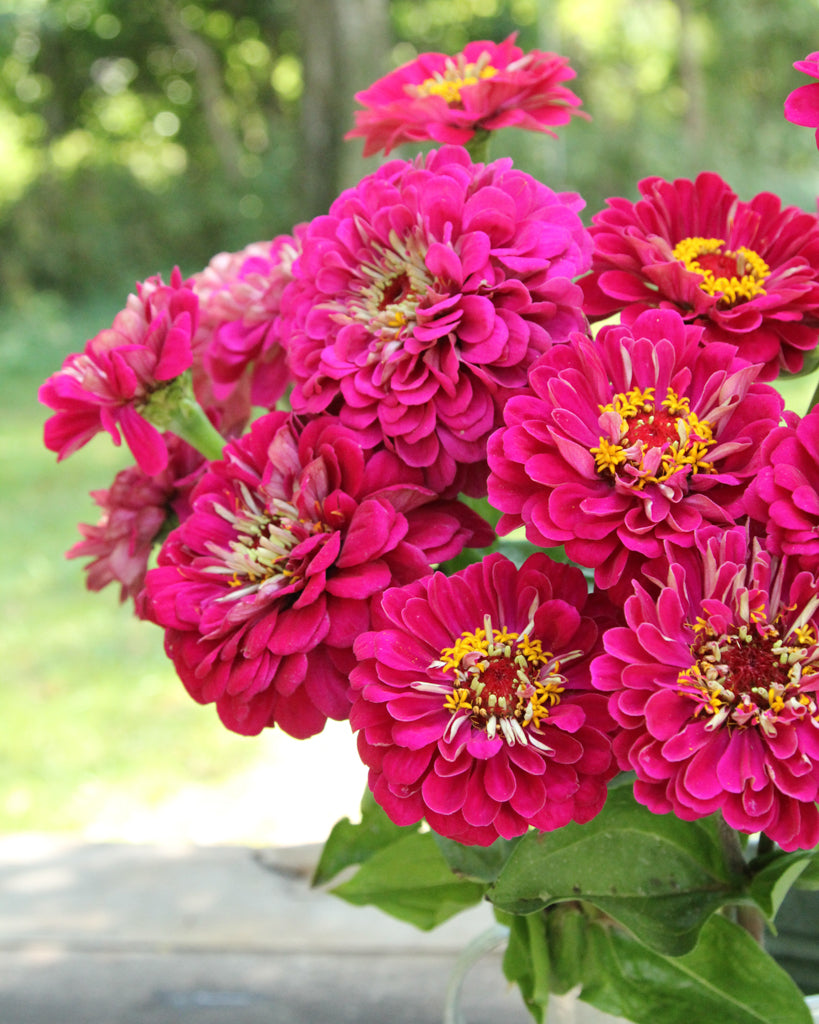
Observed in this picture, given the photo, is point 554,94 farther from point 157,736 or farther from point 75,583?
point 75,583

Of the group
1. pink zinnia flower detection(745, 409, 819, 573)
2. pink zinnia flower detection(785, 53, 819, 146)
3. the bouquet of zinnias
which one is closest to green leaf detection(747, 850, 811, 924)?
the bouquet of zinnias

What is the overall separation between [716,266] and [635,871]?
199mm

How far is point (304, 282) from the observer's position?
357 millimetres

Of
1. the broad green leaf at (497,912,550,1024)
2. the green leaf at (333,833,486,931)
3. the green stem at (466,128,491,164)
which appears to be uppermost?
the green stem at (466,128,491,164)

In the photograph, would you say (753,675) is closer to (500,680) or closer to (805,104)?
(500,680)

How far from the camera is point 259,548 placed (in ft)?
1.07

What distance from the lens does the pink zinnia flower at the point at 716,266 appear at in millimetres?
328

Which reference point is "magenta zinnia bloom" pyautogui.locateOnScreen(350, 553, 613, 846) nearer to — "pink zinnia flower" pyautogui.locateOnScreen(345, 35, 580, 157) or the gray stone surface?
"pink zinnia flower" pyautogui.locateOnScreen(345, 35, 580, 157)

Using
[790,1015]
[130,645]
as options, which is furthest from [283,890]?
[130,645]

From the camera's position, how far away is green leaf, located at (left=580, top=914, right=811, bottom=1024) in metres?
0.34

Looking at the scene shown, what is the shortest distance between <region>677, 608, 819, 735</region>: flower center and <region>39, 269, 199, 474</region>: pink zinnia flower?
0.61 feet

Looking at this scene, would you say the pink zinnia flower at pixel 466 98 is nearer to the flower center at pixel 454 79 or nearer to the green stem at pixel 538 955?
the flower center at pixel 454 79

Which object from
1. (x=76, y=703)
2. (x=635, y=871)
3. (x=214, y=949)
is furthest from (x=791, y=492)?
(x=76, y=703)

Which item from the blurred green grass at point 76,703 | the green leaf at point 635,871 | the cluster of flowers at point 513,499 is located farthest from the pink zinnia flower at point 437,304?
the blurred green grass at point 76,703
